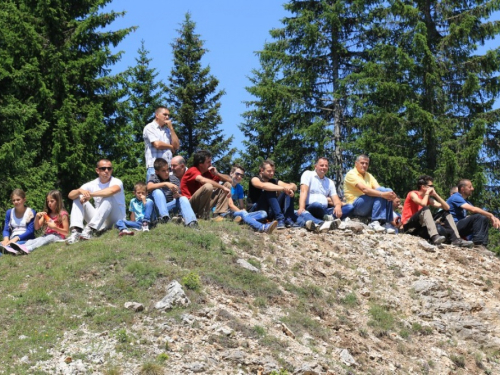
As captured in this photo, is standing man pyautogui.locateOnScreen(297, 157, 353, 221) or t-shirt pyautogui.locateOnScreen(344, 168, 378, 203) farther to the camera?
t-shirt pyautogui.locateOnScreen(344, 168, 378, 203)

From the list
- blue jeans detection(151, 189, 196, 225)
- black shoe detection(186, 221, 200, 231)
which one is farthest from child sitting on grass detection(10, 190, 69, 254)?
black shoe detection(186, 221, 200, 231)

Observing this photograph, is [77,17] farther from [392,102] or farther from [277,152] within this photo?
[392,102]

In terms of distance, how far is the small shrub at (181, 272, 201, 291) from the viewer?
12.4 metres

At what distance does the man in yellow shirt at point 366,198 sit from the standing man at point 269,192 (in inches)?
65.8

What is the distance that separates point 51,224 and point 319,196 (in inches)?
209

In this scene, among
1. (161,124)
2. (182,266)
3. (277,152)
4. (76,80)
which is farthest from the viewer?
(277,152)

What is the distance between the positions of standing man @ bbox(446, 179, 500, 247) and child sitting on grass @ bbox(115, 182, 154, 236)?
702cm

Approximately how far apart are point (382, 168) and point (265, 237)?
13.5m

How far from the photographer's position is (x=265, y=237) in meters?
15.3

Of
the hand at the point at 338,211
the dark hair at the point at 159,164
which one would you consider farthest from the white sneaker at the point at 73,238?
the hand at the point at 338,211

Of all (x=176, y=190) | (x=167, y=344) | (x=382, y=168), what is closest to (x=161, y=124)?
(x=176, y=190)

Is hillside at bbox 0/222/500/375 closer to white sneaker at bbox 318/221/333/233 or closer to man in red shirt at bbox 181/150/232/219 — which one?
white sneaker at bbox 318/221/333/233

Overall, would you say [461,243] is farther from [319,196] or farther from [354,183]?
[319,196]

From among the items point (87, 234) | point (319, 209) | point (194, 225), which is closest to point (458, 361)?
point (319, 209)
